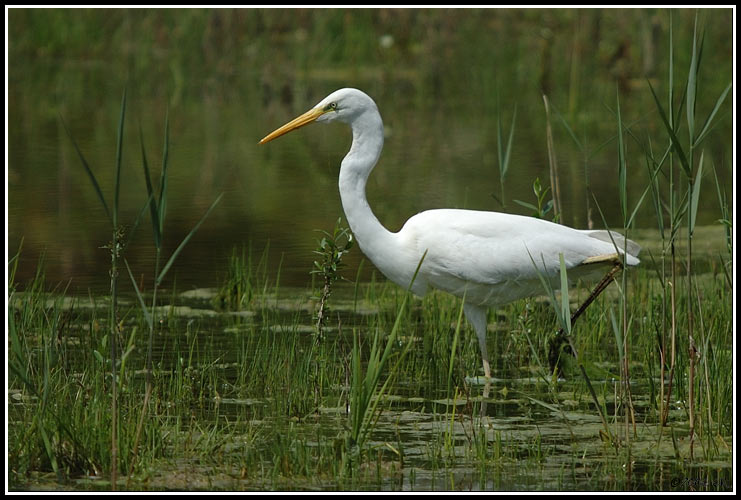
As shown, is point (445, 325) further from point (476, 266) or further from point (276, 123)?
point (276, 123)

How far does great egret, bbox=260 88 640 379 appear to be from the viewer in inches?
229

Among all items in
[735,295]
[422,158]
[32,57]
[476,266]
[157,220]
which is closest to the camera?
[157,220]

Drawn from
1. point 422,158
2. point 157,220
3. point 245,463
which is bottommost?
point 245,463

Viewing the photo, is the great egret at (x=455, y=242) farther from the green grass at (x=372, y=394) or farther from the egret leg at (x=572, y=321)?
the green grass at (x=372, y=394)

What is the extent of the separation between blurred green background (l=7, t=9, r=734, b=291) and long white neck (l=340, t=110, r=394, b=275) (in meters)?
0.83

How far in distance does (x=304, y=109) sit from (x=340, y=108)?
10021 mm

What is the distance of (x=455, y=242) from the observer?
228 inches

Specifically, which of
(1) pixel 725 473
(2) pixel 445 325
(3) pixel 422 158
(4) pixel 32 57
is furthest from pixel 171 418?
(4) pixel 32 57

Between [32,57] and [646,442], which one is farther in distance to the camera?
[32,57]

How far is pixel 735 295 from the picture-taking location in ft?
15.8

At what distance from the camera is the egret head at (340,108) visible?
587cm

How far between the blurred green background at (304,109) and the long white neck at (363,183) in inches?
32.5

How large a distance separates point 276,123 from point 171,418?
33.1 feet

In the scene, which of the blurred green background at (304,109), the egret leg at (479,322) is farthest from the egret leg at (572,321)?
the blurred green background at (304,109)
